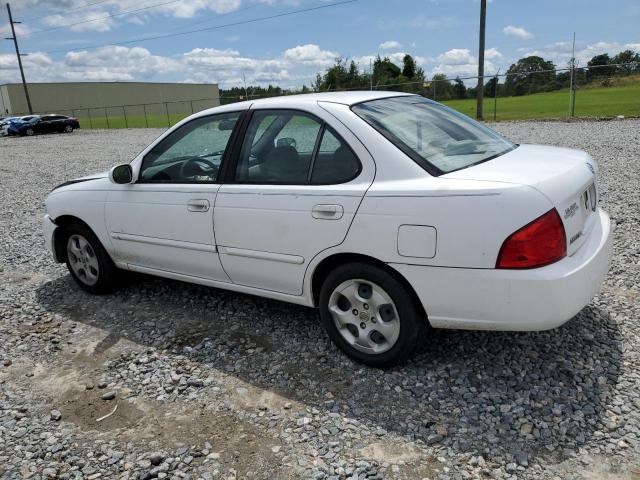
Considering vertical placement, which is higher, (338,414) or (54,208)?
(54,208)

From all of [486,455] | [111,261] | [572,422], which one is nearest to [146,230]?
[111,261]

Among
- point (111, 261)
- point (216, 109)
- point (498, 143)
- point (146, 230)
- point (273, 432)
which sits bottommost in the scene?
point (273, 432)

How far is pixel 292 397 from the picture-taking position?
3.22m

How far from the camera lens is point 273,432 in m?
2.91

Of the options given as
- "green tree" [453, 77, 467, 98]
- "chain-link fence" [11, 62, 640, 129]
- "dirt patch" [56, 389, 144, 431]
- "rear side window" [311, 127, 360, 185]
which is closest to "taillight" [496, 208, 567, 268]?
"rear side window" [311, 127, 360, 185]

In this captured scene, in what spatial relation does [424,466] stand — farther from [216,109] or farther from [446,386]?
[216,109]

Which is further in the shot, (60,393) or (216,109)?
(216,109)

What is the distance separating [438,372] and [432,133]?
156 centimetres

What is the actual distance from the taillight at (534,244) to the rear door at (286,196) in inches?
35.1

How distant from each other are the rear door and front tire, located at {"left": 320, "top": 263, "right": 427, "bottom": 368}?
24 centimetres

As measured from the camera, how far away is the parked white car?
276 cm

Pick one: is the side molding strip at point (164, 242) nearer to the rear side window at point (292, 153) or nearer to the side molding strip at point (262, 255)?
the side molding strip at point (262, 255)

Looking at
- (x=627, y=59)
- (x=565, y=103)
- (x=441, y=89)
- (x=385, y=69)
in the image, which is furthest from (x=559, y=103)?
(x=385, y=69)

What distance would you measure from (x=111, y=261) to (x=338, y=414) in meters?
2.86
